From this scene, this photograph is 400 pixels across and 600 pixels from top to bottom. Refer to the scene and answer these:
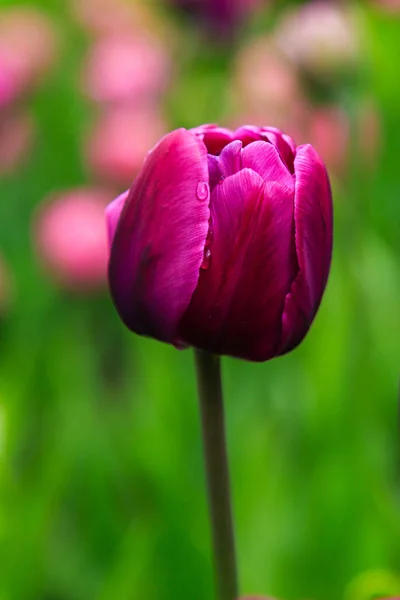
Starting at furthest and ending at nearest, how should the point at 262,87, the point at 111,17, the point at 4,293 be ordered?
the point at 111,17 → the point at 262,87 → the point at 4,293

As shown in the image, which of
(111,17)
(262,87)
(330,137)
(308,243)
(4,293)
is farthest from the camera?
(111,17)

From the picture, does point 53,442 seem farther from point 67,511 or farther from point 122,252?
point 122,252

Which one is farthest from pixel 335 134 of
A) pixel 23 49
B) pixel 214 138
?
pixel 214 138

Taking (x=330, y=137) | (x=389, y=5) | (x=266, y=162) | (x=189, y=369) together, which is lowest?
(x=189, y=369)

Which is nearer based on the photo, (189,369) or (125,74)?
(189,369)

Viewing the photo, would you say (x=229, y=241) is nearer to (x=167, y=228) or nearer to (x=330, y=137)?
(x=167, y=228)

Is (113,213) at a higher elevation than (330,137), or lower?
lower

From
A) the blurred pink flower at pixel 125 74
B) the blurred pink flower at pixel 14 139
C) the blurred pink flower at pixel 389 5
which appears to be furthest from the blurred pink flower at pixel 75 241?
the blurred pink flower at pixel 389 5
